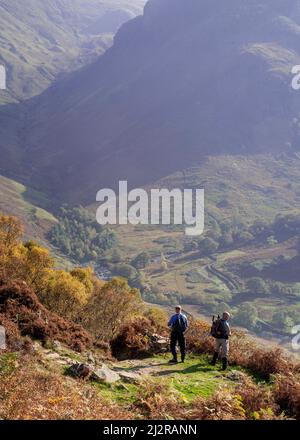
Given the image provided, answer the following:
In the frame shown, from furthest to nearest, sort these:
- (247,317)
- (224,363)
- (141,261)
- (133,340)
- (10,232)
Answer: (141,261), (247,317), (10,232), (133,340), (224,363)

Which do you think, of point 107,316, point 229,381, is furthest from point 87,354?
point 107,316

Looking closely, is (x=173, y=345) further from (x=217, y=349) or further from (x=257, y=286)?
(x=257, y=286)

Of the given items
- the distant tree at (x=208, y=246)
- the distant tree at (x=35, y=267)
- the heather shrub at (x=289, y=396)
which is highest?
the distant tree at (x=208, y=246)

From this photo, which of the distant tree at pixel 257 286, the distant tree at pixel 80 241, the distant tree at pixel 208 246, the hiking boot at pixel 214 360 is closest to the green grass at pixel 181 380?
the hiking boot at pixel 214 360

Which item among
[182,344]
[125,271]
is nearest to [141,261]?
[125,271]

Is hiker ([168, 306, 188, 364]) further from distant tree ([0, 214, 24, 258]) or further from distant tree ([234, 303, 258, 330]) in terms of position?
distant tree ([234, 303, 258, 330])

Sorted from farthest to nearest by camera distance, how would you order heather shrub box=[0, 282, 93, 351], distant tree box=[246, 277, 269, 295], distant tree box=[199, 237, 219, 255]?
distant tree box=[199, 237, 219, 255]
distant tree box=[246, 277, 269, 295]
heather shrub box=[0, 282, 93, 351]

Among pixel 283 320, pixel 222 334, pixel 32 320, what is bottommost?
pixel 283 320

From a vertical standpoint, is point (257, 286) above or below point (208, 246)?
below

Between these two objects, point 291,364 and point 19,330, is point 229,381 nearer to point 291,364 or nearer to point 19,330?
point 291,364

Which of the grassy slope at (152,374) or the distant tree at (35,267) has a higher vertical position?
the distant tree at (35,267)

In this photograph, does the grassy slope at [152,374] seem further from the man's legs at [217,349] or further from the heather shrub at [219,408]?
the heather shrub at [219,408]

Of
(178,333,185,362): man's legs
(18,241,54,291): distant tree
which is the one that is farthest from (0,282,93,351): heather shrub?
(18,241,54,291): distant tree
